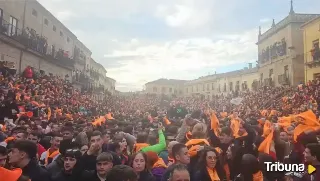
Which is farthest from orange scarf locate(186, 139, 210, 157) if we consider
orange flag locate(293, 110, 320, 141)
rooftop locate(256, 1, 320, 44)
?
rooftop locate(256, 1, 320, 44)

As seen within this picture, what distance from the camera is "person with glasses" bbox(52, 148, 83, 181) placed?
14.2 ft

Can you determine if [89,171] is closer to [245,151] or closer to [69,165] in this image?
[69,165]

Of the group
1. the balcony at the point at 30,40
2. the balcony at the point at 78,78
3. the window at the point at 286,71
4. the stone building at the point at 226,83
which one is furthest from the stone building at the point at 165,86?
the balcony at the point at 30,40

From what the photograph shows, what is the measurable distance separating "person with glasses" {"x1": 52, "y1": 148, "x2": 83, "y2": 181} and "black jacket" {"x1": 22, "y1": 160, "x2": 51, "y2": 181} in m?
0.13

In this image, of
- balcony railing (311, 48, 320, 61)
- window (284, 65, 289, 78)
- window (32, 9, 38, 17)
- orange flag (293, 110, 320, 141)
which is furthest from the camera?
window (284, 65, 289, 78)

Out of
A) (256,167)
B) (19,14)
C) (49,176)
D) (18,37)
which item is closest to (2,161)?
(49,176)

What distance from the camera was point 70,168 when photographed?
440 cm

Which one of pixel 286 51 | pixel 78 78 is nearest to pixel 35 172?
pixel 286 51

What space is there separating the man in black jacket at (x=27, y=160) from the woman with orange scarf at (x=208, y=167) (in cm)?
→ 214

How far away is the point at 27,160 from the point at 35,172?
207mm

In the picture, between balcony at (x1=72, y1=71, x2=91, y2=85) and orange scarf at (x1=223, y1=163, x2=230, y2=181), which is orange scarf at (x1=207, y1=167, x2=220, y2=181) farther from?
balcony at (x1=72, y1=71, x2=91, y2=85)

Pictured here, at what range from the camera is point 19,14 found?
80.2 feet

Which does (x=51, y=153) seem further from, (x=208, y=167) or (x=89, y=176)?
(x=208, y=167)

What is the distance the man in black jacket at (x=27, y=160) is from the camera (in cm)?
417
